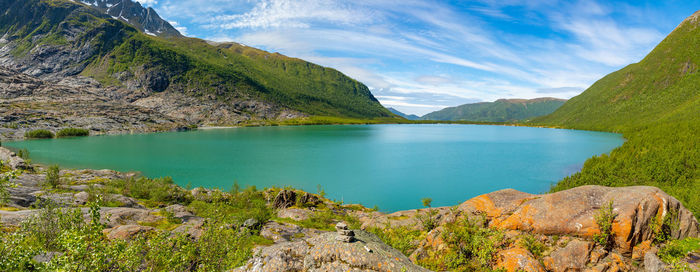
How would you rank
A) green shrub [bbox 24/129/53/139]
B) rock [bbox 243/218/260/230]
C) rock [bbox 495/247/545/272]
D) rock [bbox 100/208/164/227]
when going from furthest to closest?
green shrub [bbox 24/129/53/139], rock [bbox 243/218/260/230], rock [bbox 100/208/164/227], rock [bbox 495/247/545/272]

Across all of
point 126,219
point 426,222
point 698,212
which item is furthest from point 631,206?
point 126,219

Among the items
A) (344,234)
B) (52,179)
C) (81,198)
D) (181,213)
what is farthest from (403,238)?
(52,179)

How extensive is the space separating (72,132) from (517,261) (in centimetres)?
20414

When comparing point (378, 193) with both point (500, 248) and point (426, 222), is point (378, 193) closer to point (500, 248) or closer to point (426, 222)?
point (426, 222)

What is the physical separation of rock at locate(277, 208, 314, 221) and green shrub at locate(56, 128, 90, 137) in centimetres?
17549

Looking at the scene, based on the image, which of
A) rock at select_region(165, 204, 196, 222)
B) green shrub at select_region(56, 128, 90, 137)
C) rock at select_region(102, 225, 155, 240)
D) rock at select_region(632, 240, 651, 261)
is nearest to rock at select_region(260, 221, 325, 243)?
rock at select_region(102, 225, 155, 240)

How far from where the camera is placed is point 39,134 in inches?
5167

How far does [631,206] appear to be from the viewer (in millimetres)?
15508

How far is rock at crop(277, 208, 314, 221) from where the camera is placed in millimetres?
32128

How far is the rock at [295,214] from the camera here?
32.1m

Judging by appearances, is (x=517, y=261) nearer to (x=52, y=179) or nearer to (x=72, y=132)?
(x=52, y=179)

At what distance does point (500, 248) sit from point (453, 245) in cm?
265

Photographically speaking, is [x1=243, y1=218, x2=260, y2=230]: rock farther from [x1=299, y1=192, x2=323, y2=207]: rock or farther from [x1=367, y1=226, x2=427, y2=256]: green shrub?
[x1=299, y1=192, x2=323, y2=207]: rock

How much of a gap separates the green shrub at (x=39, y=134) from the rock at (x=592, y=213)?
193525 mm
